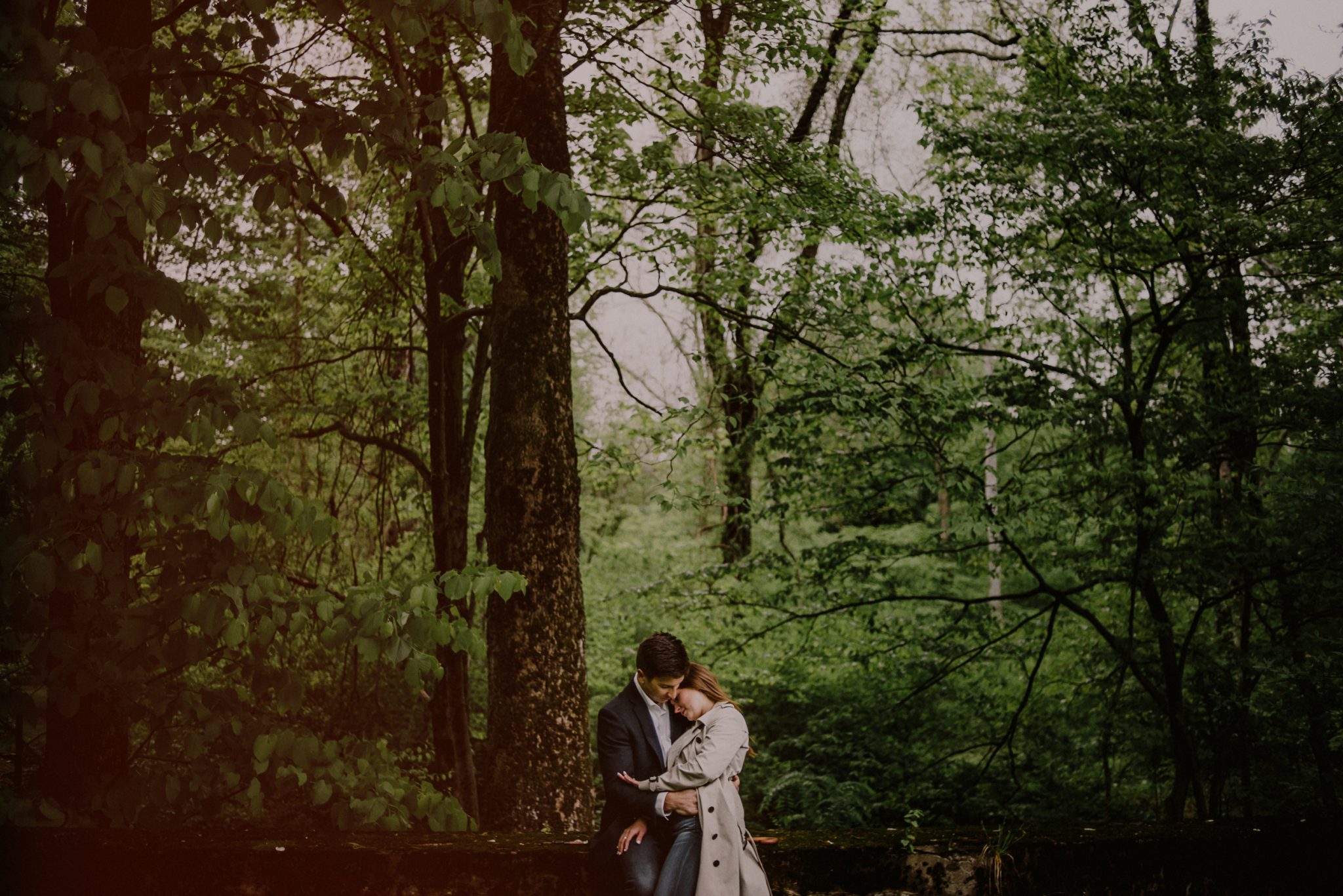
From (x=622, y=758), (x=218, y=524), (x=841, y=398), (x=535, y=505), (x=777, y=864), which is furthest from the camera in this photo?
(x=841, y=398)

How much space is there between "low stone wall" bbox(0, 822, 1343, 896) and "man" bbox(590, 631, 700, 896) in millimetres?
397

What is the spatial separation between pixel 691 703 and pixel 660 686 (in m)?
0.15

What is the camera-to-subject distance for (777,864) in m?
4.20

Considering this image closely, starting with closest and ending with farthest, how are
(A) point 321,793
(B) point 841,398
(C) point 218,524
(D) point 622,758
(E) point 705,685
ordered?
1. (C) point 218,524
2. (D) point 622,758
3. (E) point 705,685
4. (A) point 321,793
5. (B) point 841,398

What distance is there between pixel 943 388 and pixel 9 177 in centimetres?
772

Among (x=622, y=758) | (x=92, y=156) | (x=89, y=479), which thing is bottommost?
(x=622, y=758)

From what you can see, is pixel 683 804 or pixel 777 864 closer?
pixel 683 804

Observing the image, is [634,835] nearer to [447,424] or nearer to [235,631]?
[235,631]

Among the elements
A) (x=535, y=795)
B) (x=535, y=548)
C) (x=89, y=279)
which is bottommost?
(x=535, y=795)

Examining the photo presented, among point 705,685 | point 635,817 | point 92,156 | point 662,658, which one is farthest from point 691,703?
point 92,156

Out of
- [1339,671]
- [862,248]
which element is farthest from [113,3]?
[1339,671]

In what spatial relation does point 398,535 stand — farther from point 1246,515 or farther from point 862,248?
point 1246,515

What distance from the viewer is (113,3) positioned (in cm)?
470

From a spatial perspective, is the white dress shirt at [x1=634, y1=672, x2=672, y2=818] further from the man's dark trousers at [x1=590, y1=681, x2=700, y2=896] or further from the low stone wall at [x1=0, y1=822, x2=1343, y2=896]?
the low stone wall at [x1=0, y1=822, x2=1343, y2=896]
